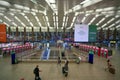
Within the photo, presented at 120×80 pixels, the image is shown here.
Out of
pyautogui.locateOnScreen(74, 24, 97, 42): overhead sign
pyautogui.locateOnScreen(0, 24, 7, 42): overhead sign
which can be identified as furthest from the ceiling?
pyautogui.locateOnScreen(0, 24, 7, 42): overhead sign

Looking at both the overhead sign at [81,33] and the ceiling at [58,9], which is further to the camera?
the ceiling at [58,9]

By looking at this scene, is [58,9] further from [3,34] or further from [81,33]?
[3,34]

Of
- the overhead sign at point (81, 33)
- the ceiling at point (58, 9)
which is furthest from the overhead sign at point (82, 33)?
the ceiling at point (58, 9)

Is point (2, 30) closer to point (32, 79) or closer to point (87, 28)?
point (32, 79)

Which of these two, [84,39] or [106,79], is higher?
[84,39]

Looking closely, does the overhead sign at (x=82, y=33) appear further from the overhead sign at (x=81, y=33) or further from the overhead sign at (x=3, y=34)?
the overhead sign at (x=3, y=34)

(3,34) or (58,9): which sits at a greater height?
(58,9)

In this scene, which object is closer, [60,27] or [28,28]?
[28,28]

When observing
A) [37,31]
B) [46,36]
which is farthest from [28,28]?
[46,36]

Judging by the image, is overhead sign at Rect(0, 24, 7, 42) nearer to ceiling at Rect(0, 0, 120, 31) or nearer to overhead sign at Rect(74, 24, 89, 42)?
ceiling at Rect(0, 0, 120, 31)

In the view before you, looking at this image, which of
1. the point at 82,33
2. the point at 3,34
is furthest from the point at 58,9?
the point at 3,34

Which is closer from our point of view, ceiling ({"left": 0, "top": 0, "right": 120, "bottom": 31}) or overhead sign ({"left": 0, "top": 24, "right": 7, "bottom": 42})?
overhead sign ({"left": 0, "top": 24, "right": 7, "bottom": 42})

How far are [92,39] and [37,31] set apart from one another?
30.8 meters

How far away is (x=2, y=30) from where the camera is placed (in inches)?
494
